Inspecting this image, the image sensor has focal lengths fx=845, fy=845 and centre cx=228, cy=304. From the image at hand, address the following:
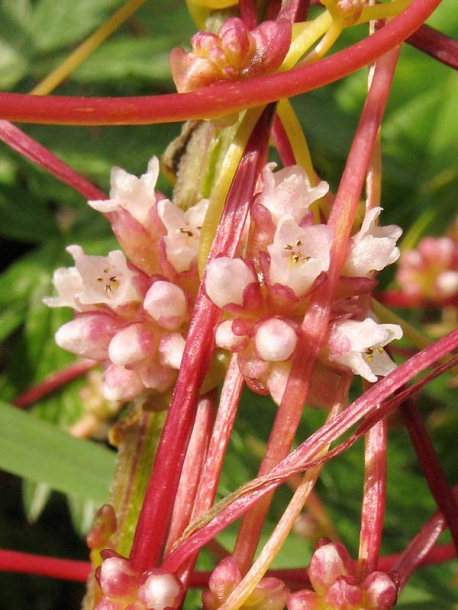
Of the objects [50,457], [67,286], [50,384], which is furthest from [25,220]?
[67,286]

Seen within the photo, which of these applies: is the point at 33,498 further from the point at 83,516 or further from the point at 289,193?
the point at 289,193

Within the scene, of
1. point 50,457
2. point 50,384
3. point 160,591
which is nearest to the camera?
point 160,591

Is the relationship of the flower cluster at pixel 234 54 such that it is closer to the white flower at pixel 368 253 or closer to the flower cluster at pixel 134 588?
the white flower at pixel 368 253

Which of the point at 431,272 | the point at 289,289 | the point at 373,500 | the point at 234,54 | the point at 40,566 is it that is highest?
the point at 431,272

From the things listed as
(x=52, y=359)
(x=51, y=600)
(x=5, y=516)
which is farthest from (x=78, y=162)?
(x=51, y=600)

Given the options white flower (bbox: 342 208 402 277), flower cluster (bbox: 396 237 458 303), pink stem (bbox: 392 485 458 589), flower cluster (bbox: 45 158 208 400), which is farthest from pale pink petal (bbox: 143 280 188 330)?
flower cluster (bbox: 396 237 458 303)

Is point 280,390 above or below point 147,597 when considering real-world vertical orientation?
above

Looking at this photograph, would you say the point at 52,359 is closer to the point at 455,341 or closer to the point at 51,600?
the point at 51,600
